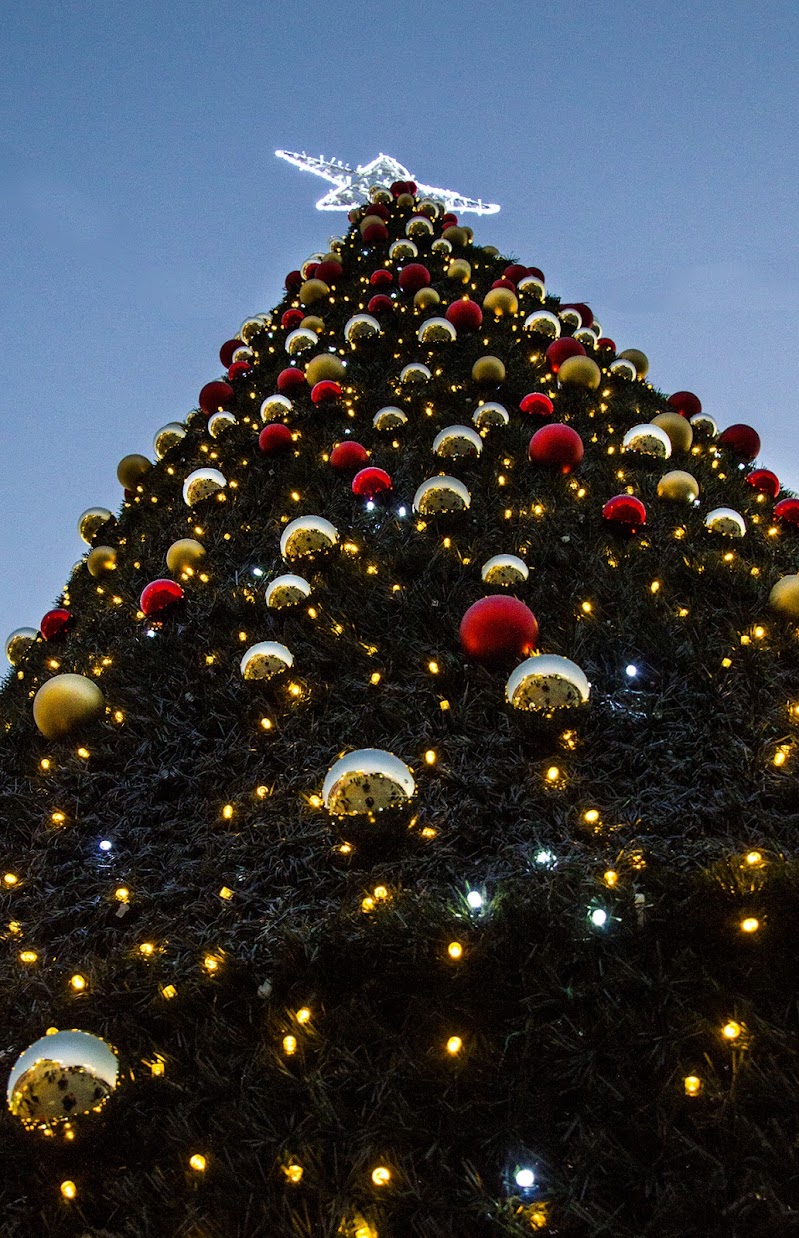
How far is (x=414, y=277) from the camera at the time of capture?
524 cm

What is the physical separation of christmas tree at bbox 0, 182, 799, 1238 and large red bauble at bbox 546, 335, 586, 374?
659 millimetres

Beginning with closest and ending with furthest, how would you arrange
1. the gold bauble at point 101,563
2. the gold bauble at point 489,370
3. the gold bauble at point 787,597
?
the gold bauble at point 787,597 < the gold bauble at point 101,563 < the gold bauble at point 489,370

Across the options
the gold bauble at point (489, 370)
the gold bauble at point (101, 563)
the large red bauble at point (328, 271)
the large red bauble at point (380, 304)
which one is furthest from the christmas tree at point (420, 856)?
the large red bauble at point (328, 271)

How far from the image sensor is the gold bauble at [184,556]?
10.7 ft

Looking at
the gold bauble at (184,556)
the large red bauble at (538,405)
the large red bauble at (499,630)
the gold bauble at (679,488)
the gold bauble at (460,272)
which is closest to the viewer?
the large red bauble at (499,630)

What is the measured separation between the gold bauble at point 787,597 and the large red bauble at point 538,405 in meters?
1.75

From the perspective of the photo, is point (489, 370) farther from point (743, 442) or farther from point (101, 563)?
point (101, 563)

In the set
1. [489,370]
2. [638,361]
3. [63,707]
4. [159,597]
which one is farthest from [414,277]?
[63,707]

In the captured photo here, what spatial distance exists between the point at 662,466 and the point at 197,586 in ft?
7.75

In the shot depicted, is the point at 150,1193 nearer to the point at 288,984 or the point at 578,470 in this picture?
the point at 288,984

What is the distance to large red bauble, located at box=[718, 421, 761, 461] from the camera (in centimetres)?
443

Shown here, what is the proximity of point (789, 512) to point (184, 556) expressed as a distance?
294 cm

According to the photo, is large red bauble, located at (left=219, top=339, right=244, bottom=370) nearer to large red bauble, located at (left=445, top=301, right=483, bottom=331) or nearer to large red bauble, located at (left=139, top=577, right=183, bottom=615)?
large red bauble, located at (left=445, top=301, right=483, bottom=331)

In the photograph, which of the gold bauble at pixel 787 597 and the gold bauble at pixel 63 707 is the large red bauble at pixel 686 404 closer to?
the gold bauble at pixel 787 597
